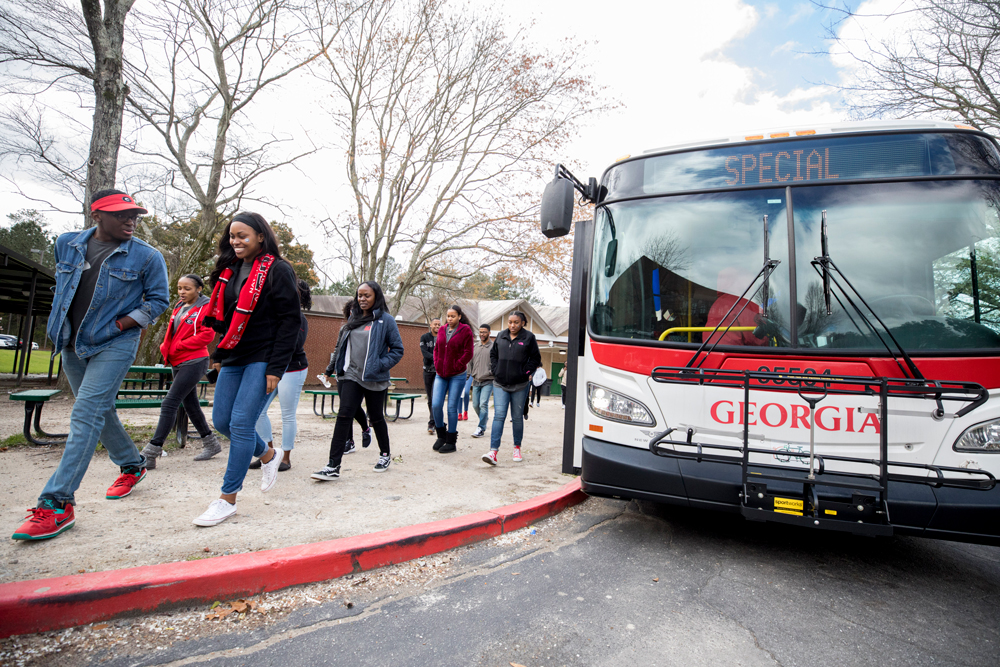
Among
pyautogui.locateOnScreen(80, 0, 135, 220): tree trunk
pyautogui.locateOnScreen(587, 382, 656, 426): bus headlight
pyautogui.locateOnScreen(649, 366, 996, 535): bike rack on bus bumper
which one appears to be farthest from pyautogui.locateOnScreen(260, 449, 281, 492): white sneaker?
pyautogui.locateOnScreen(80, 0, 135, 220): tree trunk

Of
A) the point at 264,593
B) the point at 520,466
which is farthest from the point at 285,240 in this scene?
the point at 264,593

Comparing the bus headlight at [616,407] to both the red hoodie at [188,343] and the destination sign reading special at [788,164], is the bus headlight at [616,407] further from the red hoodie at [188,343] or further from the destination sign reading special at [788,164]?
the red hoodie at [188,343]

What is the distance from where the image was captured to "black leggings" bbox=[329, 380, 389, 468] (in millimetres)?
4366

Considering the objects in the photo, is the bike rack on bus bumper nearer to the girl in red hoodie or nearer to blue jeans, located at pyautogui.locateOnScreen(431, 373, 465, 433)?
blue jeans, located at pyautogui.locateOnScreen(431, 373, 465, 433)

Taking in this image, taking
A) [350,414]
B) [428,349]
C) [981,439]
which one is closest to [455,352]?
[428,349]

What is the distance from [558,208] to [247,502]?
3175 mm

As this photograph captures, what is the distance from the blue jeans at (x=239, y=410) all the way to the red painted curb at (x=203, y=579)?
75cm

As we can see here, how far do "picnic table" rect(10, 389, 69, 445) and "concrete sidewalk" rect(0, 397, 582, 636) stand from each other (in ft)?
0.66

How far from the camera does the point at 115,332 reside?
304 cm

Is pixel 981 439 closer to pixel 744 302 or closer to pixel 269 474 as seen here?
pixel 744 302

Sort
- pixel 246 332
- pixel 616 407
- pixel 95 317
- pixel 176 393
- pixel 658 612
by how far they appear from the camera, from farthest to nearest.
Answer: pixel 176 393, pixel 616 407, pixel 246 332, pixel 95 317, pixel 658 612

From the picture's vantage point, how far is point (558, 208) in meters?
3.90

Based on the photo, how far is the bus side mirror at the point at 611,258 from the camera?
149 inches

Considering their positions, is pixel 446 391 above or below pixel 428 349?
below
